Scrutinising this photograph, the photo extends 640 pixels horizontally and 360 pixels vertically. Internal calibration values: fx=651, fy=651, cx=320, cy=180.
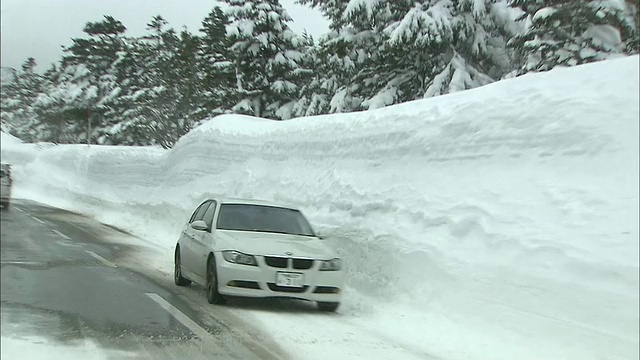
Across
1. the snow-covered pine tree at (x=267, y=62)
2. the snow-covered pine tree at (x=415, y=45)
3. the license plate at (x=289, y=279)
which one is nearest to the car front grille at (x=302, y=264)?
the license plate at (x=289, y=279)

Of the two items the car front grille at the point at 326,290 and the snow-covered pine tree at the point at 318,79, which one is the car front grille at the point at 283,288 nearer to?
the car front grille at the point at 326,290

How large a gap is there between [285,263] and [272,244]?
397 millimetres

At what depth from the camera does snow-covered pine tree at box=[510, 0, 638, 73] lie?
484 centimetres

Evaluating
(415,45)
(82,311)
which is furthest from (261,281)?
(415,45)

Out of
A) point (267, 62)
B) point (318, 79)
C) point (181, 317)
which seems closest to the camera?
point (181, 317)

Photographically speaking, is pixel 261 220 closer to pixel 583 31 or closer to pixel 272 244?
pixel 272 244

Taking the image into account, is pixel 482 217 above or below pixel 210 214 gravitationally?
above

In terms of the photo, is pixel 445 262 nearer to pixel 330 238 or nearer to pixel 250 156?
pixel 330 238

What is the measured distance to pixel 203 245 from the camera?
859 cm

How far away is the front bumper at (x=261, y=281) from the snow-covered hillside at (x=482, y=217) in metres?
0.29

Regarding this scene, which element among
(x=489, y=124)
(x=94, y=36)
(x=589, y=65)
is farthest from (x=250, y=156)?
(x=94, y=36)

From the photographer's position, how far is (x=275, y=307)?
8195 mm

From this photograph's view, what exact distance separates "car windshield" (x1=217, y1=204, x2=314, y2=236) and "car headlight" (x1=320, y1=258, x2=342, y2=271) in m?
1.03

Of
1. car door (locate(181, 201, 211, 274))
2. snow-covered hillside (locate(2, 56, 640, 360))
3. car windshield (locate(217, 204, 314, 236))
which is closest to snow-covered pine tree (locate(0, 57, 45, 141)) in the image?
snow-covered hillside (locate(2, 56, 640, 360))
